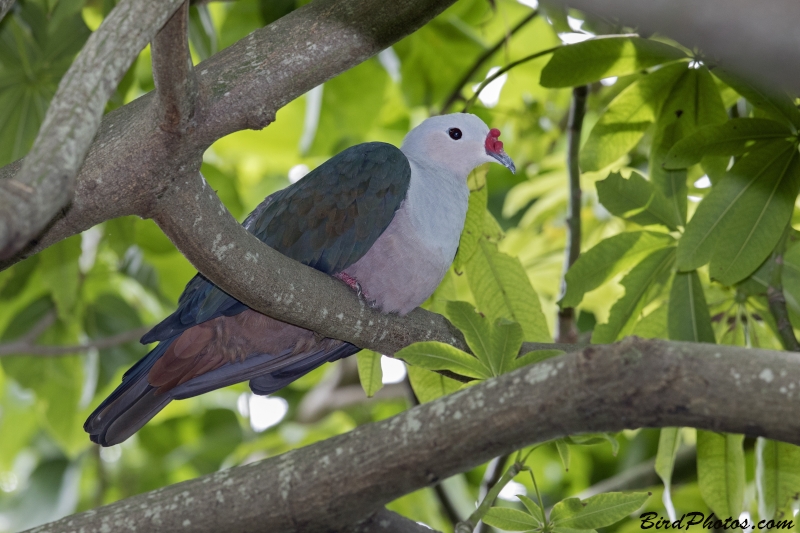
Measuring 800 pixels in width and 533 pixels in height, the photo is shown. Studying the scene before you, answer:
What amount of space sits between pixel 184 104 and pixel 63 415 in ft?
8.98

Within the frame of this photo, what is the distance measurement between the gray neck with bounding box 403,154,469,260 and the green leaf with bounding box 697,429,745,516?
97 centimetres

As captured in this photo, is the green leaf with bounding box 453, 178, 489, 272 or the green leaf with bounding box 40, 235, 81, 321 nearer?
the green leaf with bounding box 453, 178, 489, 272

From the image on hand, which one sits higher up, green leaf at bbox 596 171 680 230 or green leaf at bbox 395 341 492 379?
green leaf at bbox 596 171 680 230

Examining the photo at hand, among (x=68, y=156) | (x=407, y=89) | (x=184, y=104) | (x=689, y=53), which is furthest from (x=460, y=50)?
(x=68, y=156)

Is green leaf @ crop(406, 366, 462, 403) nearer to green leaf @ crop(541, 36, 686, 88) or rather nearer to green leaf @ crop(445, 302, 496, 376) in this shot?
green leaf @ crop(445, 302, 496, 376)

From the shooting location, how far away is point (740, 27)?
857 millimetres

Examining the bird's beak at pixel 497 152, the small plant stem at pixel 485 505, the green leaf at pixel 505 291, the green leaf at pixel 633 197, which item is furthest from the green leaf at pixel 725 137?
the small plant stem at pixel 485 505

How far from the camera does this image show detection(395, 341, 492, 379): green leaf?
188 cm

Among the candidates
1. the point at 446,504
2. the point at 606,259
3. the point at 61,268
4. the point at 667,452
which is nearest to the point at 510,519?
the point at 667,452

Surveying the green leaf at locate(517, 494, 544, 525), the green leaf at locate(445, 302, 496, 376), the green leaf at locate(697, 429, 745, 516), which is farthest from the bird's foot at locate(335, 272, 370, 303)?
the green leaf at locate(697, 429, 745, 516)

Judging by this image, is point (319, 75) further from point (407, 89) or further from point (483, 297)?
point (407, 89)

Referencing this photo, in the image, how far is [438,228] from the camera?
2.59 meters

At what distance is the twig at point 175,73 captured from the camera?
1494 mm

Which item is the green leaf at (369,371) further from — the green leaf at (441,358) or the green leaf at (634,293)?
the green leaf at (441,358)
